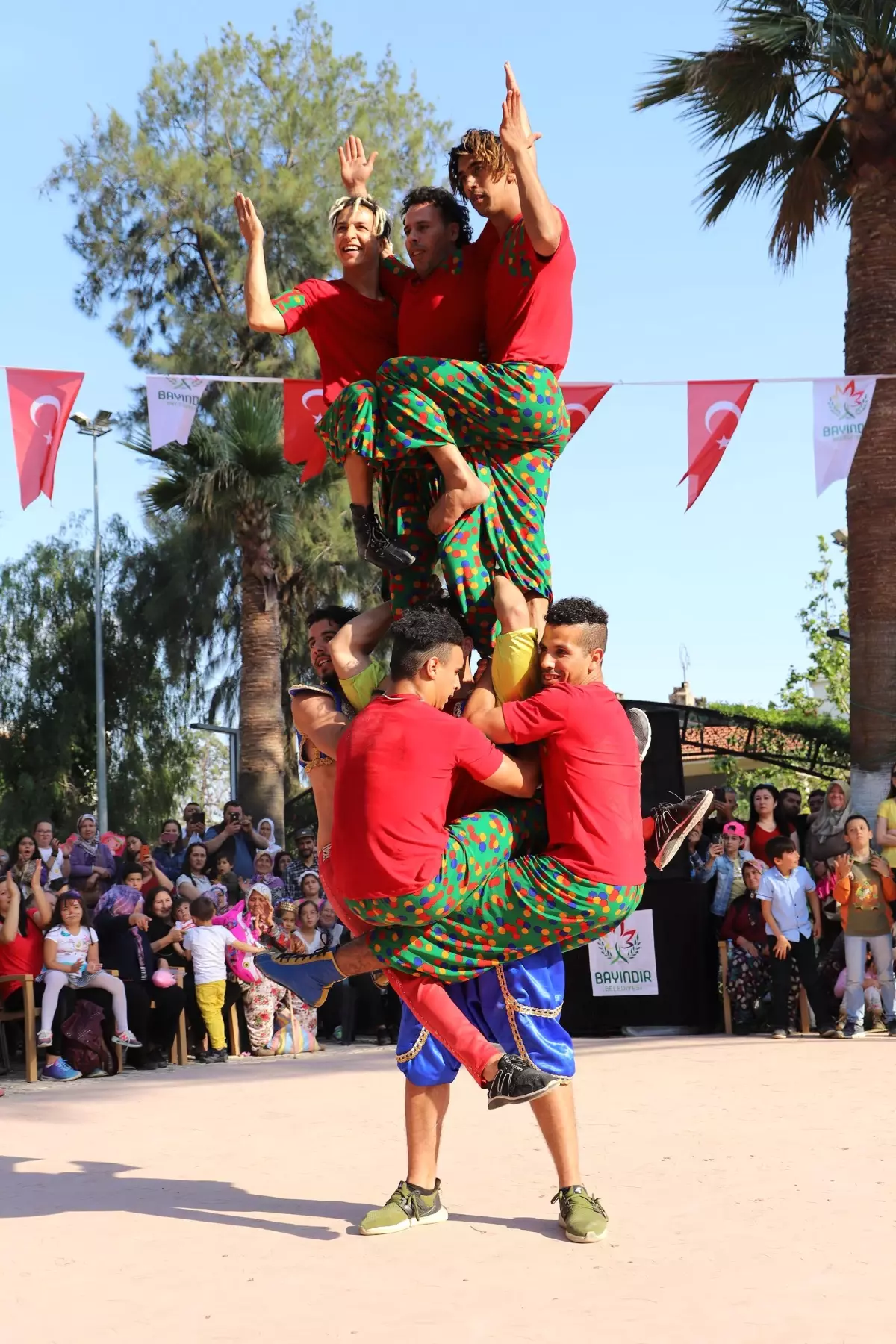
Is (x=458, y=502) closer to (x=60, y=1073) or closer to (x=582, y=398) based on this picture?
(x=60, y=1073)

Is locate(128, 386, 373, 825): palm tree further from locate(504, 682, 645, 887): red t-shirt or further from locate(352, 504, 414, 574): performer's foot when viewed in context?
locate(504, 682, 645, 887): red t-shirt

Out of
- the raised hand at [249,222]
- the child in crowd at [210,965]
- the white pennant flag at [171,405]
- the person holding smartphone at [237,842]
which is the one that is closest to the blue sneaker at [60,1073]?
the child in crowd at [210,965]

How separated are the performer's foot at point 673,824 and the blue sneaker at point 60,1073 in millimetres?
6140

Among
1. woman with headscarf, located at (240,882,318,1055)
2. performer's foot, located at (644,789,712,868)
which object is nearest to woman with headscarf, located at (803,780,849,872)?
woman with headscarf, located at (240,882,318,1055)

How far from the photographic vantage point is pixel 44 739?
2702cm

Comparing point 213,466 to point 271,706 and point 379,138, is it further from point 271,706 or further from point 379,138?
point 379,138

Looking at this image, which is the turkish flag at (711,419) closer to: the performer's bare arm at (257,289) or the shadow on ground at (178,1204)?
the performer's bare arm at (257,289)

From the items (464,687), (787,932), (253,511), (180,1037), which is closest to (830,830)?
(787,932)

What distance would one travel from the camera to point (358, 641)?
4.79m

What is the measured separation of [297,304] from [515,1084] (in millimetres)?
2488

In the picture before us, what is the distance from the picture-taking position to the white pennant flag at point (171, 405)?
443 inches

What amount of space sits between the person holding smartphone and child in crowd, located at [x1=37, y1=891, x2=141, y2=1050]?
2.66m

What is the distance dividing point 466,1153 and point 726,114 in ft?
34.3

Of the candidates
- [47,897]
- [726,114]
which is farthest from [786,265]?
[47,897]
